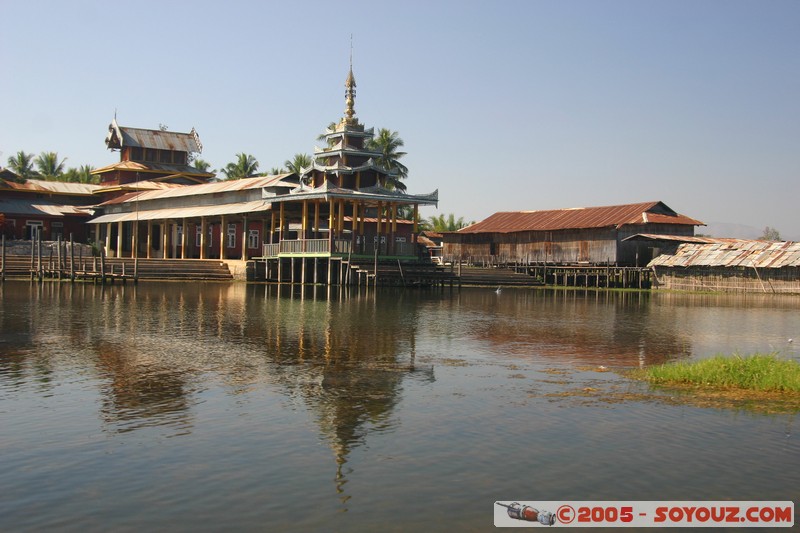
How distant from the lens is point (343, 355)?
1997 cm

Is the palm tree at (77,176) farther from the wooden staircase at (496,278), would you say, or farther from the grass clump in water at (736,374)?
the grass clump in water at (736,374)

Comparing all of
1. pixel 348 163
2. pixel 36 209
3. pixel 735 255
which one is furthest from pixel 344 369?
pixel 36 209

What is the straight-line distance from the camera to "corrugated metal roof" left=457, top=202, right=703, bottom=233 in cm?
6244

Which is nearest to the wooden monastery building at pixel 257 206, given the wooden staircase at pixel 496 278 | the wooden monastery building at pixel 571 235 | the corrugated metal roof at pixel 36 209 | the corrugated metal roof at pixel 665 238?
the corrugated metal roof at pixel 36 209

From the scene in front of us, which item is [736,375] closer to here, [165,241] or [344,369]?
[344,369]

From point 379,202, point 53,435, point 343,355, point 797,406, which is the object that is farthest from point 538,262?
point 53,435

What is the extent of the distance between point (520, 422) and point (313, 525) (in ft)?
17.3

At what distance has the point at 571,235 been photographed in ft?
215

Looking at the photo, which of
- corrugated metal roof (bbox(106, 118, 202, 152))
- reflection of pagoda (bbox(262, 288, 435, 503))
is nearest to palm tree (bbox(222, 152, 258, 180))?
corrugated metal roof (bbox(106, 118, 202, 152))

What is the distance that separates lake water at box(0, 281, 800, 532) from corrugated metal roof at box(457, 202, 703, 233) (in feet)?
126

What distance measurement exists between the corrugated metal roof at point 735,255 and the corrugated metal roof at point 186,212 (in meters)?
28.8

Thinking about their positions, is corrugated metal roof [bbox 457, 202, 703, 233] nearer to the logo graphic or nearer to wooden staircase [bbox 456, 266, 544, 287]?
wooden staircase [bbox 456, 266, 544, 287]

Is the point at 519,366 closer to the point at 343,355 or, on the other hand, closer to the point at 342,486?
the point at 343,355

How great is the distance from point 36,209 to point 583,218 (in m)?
45.9
